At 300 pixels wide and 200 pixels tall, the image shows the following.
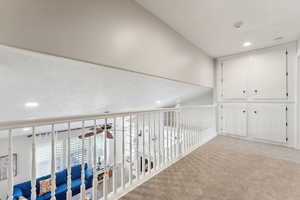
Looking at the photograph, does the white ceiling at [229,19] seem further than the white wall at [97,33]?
Yes

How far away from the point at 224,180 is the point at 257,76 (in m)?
3.07

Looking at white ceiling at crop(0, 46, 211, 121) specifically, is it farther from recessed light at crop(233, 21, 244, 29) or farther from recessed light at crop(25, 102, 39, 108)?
recessed light at crop(233, 21, 244, 29)

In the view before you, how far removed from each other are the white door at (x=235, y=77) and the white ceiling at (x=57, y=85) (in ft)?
8.07

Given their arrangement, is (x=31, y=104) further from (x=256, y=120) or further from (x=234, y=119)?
(x=256, y=120)

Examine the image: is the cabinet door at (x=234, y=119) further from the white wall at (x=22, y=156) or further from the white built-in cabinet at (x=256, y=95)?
the white wall at (x=22, y=156)

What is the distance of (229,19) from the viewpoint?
2.36 meters

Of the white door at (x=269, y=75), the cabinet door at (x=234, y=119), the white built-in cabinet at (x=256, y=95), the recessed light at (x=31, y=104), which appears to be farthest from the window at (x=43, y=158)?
the white door at (x=269, y=75)

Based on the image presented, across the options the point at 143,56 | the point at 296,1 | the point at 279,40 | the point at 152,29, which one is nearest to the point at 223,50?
the point at 279,40

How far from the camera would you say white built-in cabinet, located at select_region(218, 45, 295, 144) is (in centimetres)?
341

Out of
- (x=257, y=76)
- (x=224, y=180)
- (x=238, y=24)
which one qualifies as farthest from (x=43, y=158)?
(x=257, y=76)

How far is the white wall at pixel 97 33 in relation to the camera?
108 centimetres

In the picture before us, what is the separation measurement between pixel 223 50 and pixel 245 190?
327 cm

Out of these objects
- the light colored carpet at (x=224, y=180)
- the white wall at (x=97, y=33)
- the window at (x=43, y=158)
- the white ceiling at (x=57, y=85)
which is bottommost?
the window at (x=43, y=158)

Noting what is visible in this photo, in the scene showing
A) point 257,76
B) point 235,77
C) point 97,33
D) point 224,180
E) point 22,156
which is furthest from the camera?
point 22,156
